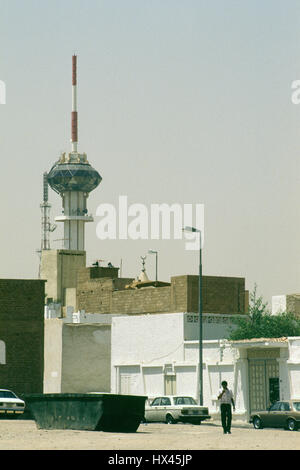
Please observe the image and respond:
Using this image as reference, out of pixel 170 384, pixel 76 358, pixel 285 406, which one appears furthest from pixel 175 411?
pixel 76 358

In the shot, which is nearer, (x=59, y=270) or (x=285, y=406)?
(x=285, y=406)

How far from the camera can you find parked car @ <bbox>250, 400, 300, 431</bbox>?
39.6m

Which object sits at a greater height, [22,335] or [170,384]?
[22,335]

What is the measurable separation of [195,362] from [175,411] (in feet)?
30.4

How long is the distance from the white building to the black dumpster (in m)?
15.8

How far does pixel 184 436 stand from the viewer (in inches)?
1190

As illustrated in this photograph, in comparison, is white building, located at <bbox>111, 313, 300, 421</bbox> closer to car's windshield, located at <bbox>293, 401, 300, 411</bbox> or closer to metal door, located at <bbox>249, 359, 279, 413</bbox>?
metal door, located at <bbox>249, 359, 279, 413</bbox>

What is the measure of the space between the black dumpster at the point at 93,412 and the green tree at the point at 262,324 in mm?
24406

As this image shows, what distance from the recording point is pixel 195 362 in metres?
54.2

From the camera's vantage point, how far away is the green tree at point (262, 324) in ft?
192

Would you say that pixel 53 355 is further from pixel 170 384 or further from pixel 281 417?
pixel 281 417

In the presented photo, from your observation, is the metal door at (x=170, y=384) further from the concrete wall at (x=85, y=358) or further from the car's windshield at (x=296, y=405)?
the car's windshield at (x=296, y=405)
